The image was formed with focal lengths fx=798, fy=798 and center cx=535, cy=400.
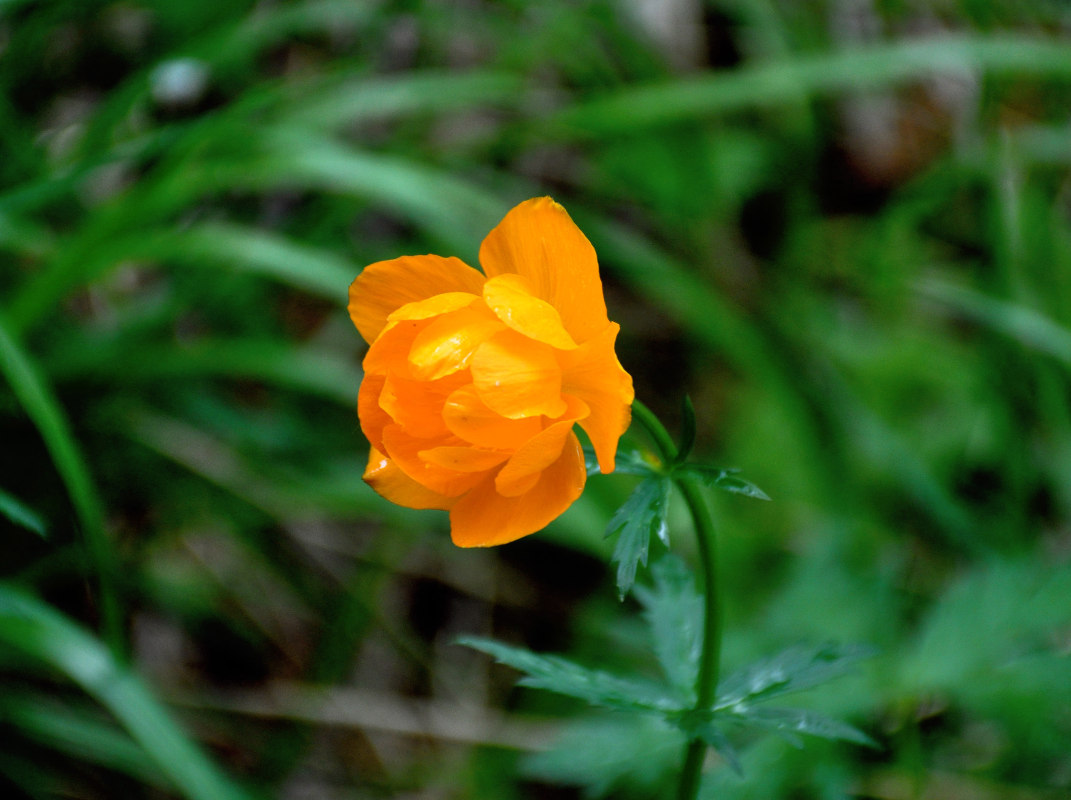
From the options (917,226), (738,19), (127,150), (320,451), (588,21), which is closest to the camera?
(127,150)

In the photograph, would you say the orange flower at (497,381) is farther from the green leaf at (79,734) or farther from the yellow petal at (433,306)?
the green leaf at (79,734)

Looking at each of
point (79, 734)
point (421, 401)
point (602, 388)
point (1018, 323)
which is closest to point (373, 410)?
point (421, 401)

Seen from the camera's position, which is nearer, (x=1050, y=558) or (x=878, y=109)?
(x=1050, y=558)

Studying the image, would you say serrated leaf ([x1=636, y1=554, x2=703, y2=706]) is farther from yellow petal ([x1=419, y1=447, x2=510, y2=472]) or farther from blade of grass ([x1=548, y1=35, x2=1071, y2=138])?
blade of grass ([x1=548, y1=35, x2=1071, y2=138])

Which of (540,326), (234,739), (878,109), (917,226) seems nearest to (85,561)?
(234,739)

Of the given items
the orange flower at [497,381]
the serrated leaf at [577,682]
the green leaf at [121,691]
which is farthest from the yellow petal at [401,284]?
the green leaf at [121,691]

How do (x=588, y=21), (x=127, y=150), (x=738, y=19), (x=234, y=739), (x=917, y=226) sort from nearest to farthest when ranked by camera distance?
(x=127, y=150) < (x=234, y=739) < (x=588, y=21) < (x=917, y=226) < (x=738, y=19)

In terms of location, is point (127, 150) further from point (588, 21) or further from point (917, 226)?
point (917, 226)
